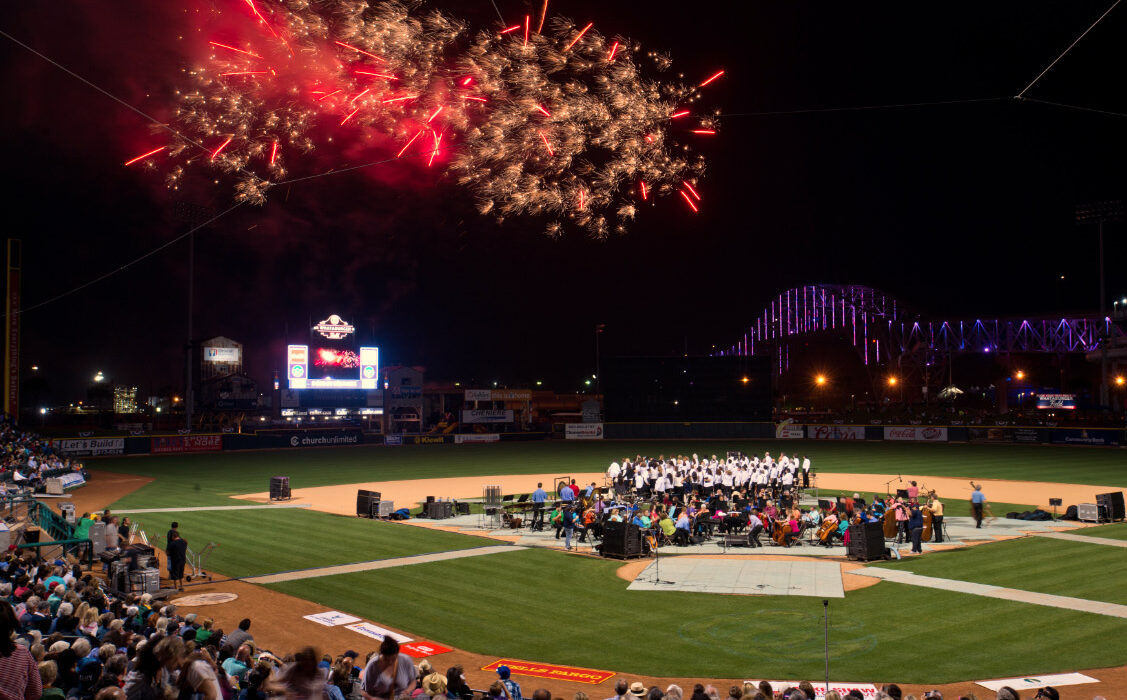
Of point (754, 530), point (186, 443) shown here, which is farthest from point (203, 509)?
point (186, 443)

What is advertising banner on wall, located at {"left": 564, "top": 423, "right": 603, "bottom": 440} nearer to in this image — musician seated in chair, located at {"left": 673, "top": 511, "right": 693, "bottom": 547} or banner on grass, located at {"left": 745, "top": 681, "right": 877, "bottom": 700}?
musician seated in chair, located at {"left": 673, "top": 511, "right": 693, "bottom": 547}

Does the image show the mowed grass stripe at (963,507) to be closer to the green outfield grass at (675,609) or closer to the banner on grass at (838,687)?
the green outfield grass at (675,609)

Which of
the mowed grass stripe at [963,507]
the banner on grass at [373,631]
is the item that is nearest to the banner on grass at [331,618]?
the banner on grass at [373,631]

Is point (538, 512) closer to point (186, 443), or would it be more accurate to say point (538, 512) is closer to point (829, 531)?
point (829, 531)

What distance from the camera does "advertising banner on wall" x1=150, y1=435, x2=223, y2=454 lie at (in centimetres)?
6131

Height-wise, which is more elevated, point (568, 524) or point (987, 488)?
point (568, 524)

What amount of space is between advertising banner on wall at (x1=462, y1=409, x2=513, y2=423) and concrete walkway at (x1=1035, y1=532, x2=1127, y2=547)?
202ft

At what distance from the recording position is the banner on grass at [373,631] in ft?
46.8

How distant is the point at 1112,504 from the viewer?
25578 mm

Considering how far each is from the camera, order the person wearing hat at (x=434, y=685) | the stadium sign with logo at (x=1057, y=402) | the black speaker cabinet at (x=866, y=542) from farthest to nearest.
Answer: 1. the stadium sign with logo at (x=1057, y=402)
2. the black speaker cabinet at (x=866, y=542)
3. the person wearing hat at (x=434, y=685)

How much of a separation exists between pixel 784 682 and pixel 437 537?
15.1 metres

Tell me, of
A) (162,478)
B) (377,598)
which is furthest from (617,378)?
(377,598)

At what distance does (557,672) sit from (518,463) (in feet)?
139

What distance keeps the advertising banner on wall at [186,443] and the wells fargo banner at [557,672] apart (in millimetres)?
56874
